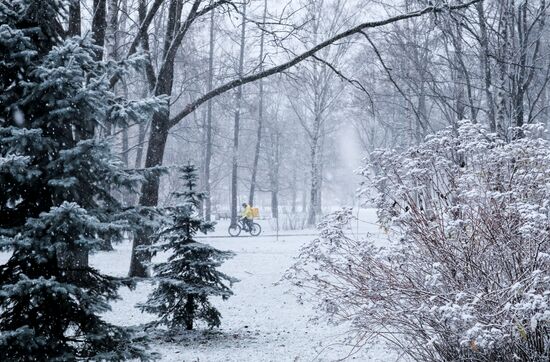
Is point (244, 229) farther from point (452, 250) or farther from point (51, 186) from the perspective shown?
point (51, 186)

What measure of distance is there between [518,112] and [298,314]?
4.40 m

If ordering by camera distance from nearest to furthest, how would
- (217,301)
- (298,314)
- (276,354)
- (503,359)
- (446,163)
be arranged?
(503,359)
(446,163)
(276,354)
(298,314)
(217,301)

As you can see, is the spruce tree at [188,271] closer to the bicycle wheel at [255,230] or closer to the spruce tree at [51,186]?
the spruce tree at [51,186]

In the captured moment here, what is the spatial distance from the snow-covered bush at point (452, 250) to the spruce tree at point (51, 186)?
187 cm

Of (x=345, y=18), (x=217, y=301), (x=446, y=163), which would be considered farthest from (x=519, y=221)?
(x=345, y=18)

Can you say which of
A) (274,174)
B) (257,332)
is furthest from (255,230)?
(257,332)

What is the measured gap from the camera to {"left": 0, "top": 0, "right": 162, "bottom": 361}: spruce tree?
3533mm

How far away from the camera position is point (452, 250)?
427cm

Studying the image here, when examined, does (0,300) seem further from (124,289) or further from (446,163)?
(124,289)

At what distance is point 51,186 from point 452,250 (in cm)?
315

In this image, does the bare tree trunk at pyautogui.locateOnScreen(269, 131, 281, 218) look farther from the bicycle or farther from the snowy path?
the snowy path

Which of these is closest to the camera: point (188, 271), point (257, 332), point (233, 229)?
point (188, 271)

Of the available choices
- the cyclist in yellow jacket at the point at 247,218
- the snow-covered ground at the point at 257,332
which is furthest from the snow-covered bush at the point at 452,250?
the cyclist in yellow jacket at the point at 247,218

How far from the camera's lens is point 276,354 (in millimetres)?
5895
